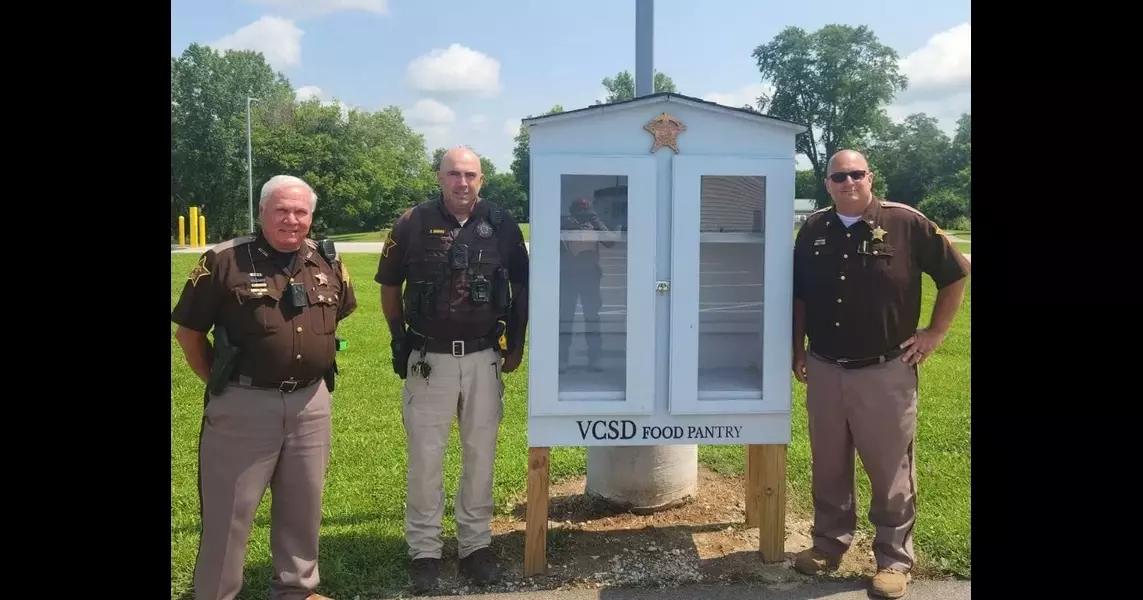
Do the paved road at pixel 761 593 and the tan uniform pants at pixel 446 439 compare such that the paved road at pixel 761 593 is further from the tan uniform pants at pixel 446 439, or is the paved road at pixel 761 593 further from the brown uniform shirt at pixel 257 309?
the brown uniform shirt at pixel 257 309

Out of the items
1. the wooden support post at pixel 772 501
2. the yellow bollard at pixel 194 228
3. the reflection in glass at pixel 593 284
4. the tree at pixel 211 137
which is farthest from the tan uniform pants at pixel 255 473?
the tree at pixel 211 137

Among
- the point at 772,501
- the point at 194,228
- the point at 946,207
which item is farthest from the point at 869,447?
the point at 946,207

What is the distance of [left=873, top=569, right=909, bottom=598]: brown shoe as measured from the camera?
335 cm

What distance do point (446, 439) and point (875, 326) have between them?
6.38 feet

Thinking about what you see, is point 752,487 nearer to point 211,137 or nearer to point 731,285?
point 731,285

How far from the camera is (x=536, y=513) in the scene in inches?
140

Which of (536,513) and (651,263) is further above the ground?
(651,263)

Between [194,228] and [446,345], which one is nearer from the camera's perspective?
[446,345]

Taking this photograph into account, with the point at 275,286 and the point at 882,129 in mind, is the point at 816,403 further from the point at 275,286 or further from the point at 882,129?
the point at 882,129

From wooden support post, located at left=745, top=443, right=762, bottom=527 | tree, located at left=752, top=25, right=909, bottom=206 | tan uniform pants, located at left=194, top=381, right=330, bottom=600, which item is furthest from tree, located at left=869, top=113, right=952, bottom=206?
tan uniform pants, located at left=194, top=381, right=330, bottom=600

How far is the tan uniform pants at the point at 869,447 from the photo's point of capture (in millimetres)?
3410

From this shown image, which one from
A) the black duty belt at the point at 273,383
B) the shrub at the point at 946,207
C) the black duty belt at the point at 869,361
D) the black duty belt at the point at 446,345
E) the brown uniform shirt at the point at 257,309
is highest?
the shrub at the point at 946,207

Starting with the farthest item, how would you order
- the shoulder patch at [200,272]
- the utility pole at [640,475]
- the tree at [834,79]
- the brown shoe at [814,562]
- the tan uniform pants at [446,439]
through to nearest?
the tree at [834,79], the utility pole at [640,475], the brown shoe at [814,562], the tan uniform pants at [446,439], the shoulder patch at [200,272]

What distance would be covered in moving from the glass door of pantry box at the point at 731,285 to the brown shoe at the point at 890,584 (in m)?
0.83
